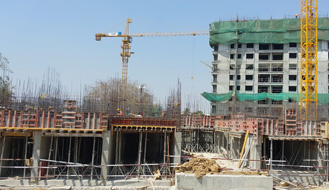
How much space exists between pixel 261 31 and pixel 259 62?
543cm

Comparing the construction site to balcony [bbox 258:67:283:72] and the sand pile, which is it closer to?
the sand pile

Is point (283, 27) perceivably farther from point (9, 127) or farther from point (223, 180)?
point (9, 127)

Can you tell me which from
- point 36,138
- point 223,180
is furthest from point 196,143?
point 36,138

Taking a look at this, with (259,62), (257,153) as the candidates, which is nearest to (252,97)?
(259,62)

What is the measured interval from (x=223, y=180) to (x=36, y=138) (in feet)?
33.7

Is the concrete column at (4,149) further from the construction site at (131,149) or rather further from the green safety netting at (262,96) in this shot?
→ the green safety netting at (262,96)

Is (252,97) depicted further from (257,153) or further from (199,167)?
(199,167)

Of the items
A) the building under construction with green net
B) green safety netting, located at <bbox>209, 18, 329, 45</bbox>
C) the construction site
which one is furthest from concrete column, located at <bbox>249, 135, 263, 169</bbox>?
green safety netting, located at <bbox>209, 18, 329, 45</bbox>

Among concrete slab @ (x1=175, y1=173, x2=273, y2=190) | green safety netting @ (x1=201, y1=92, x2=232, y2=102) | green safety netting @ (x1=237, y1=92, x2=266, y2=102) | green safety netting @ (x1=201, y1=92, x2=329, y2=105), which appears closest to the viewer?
concrete slab @ (x1=175, y1=173, x2=273, y2=190)

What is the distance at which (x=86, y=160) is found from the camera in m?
17.5

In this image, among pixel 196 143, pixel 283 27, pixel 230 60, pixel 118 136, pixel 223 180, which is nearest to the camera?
pixel 223 180

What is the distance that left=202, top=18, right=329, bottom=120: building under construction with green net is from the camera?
4303 centimetres

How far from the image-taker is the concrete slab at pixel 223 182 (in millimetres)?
12102

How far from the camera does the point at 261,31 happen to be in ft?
146
